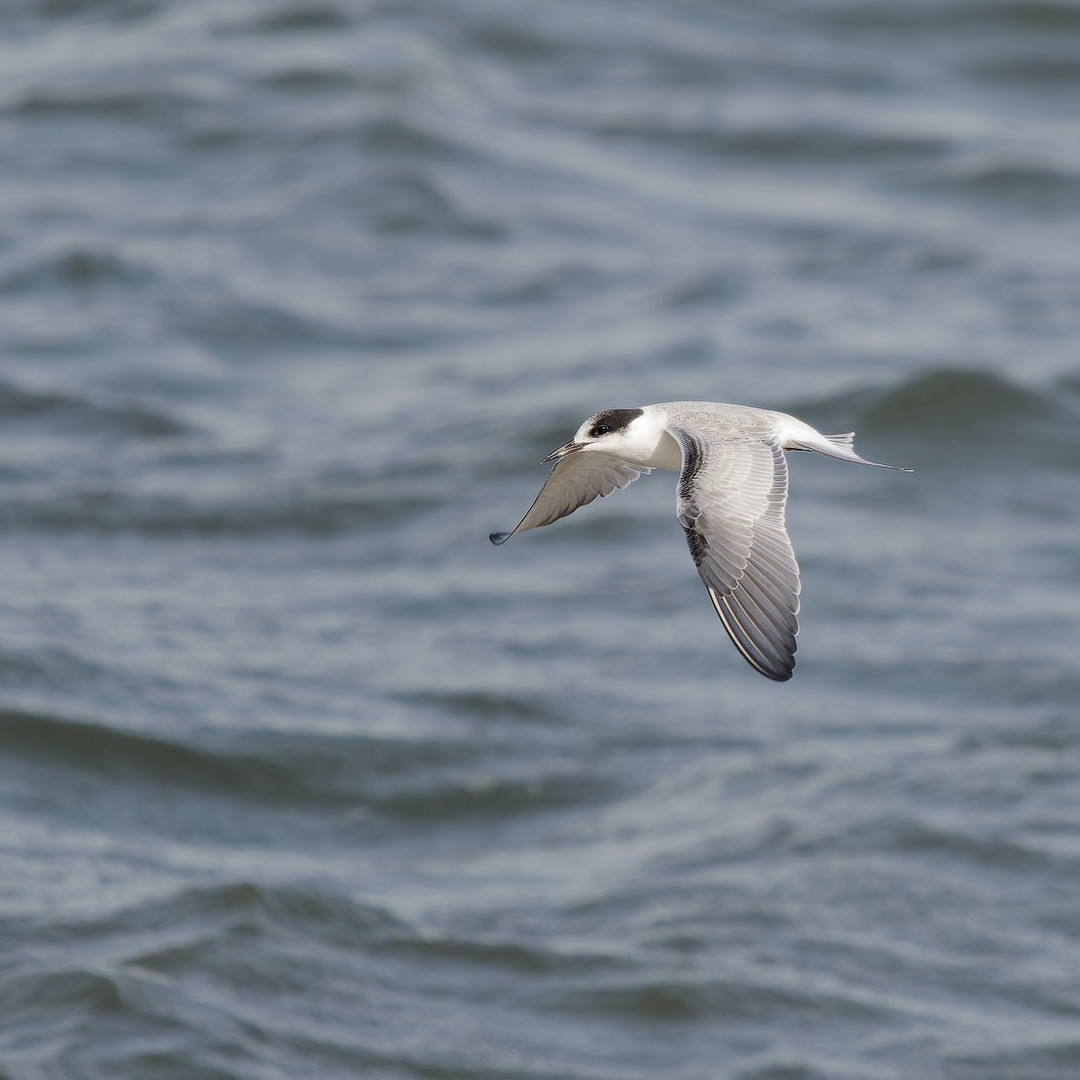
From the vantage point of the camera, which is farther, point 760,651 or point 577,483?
point 577,483

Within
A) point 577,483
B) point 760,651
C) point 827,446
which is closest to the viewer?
point 760,651

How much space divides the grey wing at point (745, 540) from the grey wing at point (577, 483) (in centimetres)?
63

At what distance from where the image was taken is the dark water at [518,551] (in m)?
15.3

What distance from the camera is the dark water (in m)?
15.3

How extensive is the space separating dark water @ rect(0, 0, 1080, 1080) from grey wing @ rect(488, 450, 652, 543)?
781cm

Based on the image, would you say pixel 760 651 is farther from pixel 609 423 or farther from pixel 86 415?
pixel 86 415

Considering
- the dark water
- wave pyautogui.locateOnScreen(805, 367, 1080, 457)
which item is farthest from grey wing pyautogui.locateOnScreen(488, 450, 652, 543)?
wave pyautogui.locateOnScreen(805, 367, 1080, 457)

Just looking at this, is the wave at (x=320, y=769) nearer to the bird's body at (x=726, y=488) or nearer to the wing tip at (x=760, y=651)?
the bird's body at (x=726, y=488)

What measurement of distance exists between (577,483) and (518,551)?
581 inches

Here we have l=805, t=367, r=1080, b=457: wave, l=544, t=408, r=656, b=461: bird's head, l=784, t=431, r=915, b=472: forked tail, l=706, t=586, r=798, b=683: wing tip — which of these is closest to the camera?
l=706, t=586, r=798, b=683: wing tip

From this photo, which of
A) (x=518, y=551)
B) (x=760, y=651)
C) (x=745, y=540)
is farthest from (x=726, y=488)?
(x=518, y=551)

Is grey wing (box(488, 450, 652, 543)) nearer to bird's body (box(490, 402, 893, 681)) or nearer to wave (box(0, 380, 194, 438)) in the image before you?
bird's body (box(490, 402, 893, 681))

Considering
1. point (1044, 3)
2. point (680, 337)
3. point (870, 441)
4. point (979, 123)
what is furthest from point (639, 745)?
point (1044, 3)

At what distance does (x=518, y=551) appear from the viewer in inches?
870
